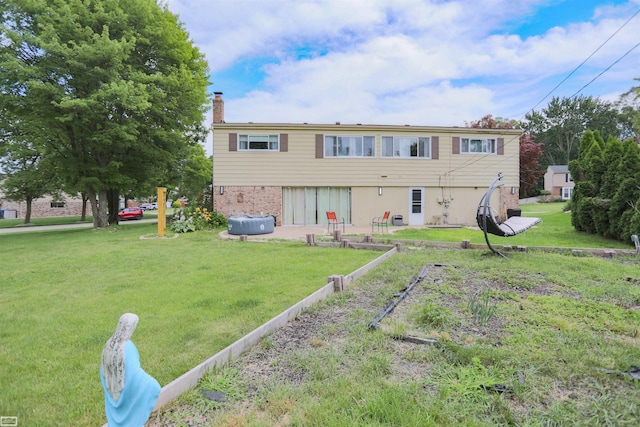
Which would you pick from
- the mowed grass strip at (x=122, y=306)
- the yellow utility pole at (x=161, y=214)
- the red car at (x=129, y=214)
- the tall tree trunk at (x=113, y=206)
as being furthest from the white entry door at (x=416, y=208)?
the red car at (x=129, y=214)

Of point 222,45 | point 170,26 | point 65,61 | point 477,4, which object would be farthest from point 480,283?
point 170,26

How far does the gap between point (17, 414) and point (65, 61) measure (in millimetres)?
15819

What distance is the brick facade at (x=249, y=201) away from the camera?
1683 cm

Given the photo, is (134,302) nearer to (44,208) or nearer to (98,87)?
(98,87)

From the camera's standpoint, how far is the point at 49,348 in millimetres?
3404

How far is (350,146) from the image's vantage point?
17.4 meters

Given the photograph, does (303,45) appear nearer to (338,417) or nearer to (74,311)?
(74,311)

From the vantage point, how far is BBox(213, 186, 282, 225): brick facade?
55.2 ft

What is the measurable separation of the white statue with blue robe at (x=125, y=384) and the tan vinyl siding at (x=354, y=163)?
611 inches

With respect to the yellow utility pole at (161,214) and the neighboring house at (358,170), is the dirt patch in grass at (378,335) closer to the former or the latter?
the yellow utility pole at (161,214)

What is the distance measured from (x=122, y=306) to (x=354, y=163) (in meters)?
14.0

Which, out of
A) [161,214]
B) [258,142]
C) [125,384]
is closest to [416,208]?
[258,142]

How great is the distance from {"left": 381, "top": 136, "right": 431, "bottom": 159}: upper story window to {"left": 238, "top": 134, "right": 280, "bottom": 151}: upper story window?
5533mm

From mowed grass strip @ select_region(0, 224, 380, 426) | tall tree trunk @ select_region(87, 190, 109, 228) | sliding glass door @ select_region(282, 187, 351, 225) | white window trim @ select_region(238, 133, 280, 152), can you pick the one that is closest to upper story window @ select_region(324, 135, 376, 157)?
sliding glass door @ select_region(282, 187, 351, 225)
